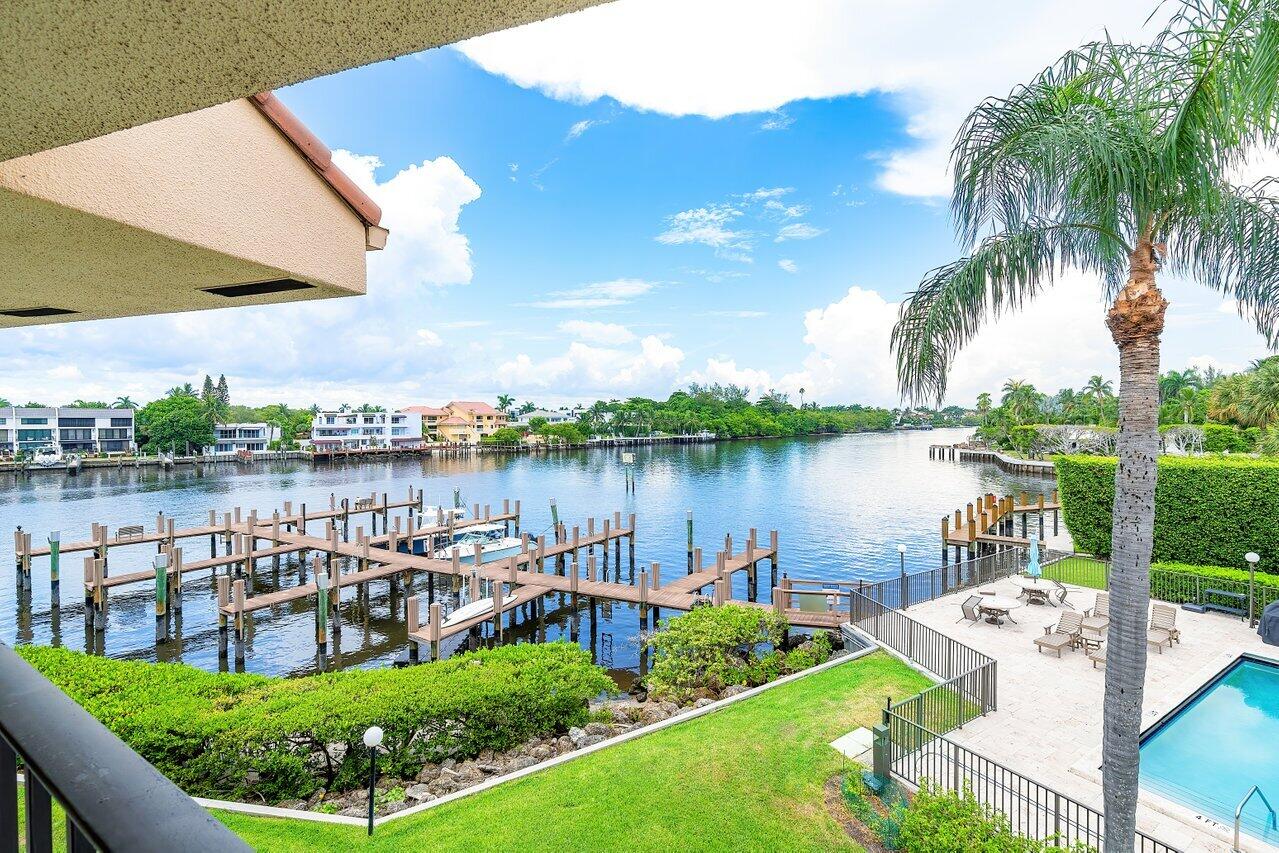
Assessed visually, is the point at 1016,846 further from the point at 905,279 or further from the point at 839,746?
the point at 905,279

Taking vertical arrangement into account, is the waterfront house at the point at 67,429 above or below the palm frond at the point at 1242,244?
below

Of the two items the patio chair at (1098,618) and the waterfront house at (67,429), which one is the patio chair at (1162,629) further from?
the waterfront house at (67,429)

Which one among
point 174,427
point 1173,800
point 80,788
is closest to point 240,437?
point 174,427

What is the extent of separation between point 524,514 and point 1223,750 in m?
38.4

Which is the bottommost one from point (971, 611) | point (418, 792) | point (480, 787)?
point (418, 792)

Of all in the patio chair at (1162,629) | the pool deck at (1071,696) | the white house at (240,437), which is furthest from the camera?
the white house at (240,437)

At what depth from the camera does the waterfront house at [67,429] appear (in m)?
86.8

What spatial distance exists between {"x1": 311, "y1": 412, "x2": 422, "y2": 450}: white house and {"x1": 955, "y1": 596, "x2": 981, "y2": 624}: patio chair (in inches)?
4115

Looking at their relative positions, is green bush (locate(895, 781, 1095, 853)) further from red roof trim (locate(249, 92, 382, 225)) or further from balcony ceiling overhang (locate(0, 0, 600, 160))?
balcony ceiling overhang (locate(0, 0, 600, 160))

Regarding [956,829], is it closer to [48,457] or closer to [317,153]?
[317,153]

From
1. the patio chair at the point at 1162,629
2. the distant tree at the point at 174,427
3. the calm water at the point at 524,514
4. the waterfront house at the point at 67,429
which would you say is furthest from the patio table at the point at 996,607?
the waterfront house at the point at 67,429

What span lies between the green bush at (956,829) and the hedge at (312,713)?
6.34 meters

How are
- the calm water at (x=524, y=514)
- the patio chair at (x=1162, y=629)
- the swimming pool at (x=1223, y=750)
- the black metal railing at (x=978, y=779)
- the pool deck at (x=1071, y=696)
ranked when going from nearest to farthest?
the black metal railing at (x=978, y=779), the pool deck at (x=1071, y=696), the swimming pool at (x=1223, y=750), the patio chair at (x=1162, y=629), the calm water at (x=524, y=514)

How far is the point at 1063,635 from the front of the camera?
43.7 ft
